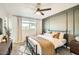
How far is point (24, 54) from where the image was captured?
182 centimetres

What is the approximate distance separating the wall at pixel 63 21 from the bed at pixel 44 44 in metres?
0.14

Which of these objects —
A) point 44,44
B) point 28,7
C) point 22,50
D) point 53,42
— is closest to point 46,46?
point 44,44

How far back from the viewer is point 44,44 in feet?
5.54

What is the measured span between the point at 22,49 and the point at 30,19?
57 centimetres

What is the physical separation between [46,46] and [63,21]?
563 mm

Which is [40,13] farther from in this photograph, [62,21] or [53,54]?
[53,54]

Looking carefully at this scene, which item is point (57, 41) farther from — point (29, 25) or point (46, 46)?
point (29, 25)

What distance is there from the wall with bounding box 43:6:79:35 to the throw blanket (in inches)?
10.0

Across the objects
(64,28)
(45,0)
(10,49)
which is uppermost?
(45,0)

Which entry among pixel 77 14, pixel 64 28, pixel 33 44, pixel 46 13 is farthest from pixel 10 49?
pixel 77 14

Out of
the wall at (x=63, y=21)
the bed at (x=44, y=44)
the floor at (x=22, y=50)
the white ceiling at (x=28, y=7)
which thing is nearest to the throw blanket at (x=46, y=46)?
the bed at (x=44, y=44)

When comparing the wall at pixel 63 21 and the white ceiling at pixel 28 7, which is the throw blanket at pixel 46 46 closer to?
the wall at pixel 63 21

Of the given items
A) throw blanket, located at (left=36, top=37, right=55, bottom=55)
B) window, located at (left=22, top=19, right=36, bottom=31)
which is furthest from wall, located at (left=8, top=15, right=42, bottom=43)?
throw blanket, located at (left=36, top=37, right=55, bottom=55)
